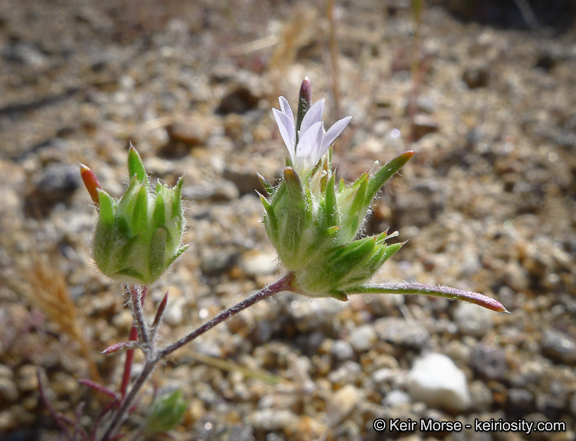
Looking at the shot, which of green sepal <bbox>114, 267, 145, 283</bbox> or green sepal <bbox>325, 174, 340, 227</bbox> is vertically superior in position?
green sepal <bbox>325, 174, 340, 227</bbox>

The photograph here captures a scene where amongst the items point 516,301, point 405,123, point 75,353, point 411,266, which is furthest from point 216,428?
point 405,123

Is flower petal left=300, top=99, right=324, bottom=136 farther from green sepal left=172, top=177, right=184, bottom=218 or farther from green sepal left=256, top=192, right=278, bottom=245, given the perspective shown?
green sepal left=172, top=177, right=184, bottom=218

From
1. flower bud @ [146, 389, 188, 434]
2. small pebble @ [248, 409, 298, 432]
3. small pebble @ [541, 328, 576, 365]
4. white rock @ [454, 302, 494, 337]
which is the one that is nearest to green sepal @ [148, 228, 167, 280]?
flower bud @ [146, 389, 188, 434]

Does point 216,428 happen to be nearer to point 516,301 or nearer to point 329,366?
point 329,366

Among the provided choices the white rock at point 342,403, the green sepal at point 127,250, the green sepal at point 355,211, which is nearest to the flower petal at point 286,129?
the green sepal at point 355,211

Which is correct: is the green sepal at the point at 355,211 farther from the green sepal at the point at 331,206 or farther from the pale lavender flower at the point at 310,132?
the pale lavender flower at the point at 310,132

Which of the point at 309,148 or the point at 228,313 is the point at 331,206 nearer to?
the point at 309,148
